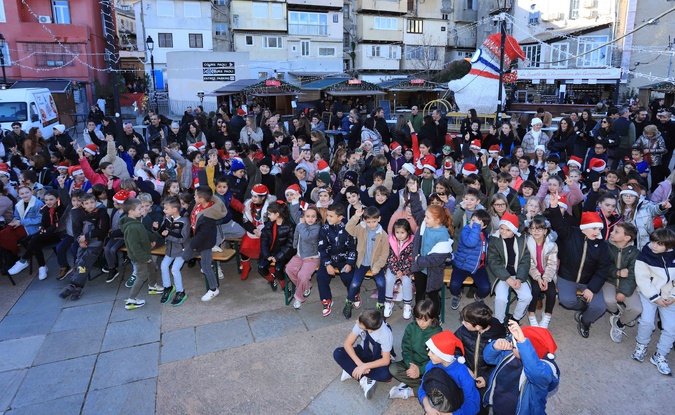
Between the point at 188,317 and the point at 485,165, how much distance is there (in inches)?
232

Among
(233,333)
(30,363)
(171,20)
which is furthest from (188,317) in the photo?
(171,20)

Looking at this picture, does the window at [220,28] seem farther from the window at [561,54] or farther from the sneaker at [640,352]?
the sneaker at [640,352]

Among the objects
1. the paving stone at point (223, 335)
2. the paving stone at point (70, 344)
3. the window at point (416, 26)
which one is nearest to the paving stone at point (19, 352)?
the paving stone at point (70, 344)

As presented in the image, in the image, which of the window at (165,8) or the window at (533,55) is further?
the window at (533,55)

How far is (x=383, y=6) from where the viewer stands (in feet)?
139

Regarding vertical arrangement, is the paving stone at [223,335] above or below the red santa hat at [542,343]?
below

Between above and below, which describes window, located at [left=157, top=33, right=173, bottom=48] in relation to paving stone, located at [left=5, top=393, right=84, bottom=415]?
above

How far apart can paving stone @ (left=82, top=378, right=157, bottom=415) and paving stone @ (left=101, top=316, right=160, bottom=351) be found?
0.83 m

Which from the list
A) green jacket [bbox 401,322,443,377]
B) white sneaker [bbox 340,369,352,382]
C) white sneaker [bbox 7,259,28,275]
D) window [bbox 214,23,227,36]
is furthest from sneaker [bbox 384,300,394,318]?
window [bbox 214,23,227,36]

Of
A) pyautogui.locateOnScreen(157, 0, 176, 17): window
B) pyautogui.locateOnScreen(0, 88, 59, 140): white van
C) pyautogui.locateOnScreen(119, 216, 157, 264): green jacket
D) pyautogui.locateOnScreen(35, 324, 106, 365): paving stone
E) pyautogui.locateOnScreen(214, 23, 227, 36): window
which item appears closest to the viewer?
pyautogui.locateOnScreen(35, 324, 106, 365): paving stone

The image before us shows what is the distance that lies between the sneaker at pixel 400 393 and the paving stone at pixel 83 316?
12.9ft

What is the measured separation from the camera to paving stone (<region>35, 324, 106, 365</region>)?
17.4 feet

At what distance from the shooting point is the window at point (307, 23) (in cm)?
3928

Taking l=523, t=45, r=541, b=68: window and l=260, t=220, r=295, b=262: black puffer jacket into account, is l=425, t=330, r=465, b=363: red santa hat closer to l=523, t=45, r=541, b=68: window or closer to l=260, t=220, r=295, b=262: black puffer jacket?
l=260, t=220, r=295, b=262: black puffer jacket
